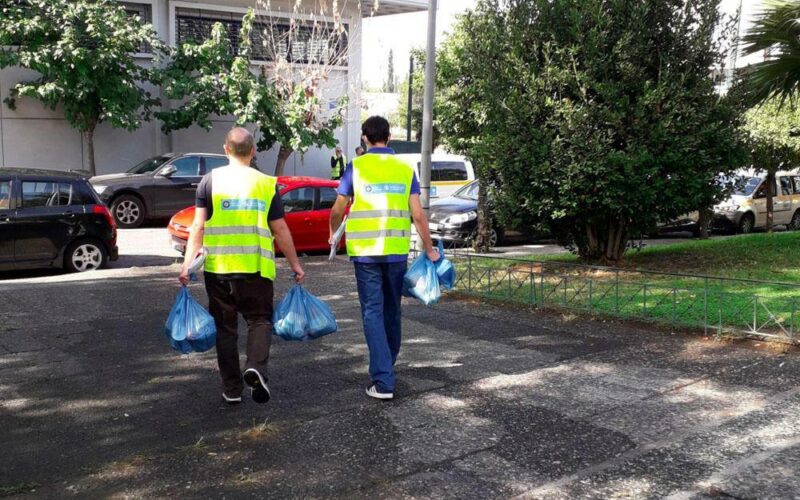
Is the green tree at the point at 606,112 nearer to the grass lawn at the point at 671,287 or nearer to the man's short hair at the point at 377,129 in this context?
the grass lawn at the point at 671,287

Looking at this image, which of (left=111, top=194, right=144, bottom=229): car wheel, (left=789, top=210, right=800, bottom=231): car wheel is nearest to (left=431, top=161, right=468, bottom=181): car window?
(left=111, top=194, right=144, bottom=229): car wheel

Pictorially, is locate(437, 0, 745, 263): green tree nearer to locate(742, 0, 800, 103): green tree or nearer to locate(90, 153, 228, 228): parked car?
locate(742, 0, 800, 103): green tree

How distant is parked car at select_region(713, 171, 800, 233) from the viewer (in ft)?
68.7

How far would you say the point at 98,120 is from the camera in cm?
2084

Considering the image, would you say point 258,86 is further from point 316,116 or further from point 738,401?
→ point 738,401

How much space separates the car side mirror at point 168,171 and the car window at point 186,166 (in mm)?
50

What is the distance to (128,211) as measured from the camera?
17.9m

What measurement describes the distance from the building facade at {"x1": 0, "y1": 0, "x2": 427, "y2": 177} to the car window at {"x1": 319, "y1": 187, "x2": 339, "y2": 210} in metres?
8.89

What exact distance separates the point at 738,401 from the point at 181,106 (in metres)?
19.1

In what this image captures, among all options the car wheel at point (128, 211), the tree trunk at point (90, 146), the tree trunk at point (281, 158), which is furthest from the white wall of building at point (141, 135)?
the car wheel at point (128, 211)

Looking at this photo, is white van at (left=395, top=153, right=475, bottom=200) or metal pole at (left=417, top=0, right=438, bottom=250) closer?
metal pole at (left=417, top=0, right=438, bottom=250)

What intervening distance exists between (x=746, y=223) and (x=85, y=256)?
16540mm

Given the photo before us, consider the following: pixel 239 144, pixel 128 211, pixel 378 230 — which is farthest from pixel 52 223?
pixel 378 230

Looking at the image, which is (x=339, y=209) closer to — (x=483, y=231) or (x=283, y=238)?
(x=283, y=238)
